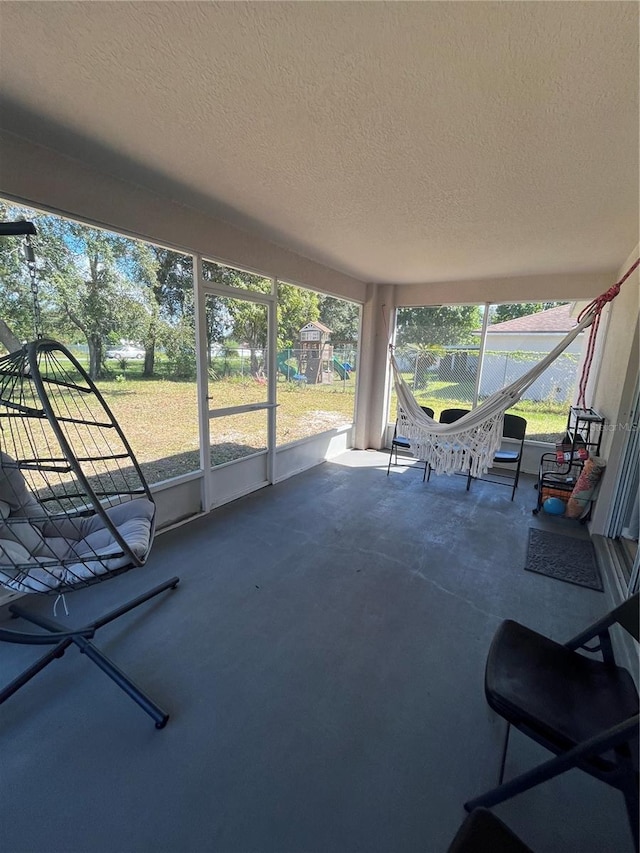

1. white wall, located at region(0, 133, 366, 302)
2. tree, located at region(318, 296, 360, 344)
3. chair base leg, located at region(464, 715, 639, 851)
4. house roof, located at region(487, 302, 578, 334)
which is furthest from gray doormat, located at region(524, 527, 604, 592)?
white wall, located at region(0, 133, 366, 302)

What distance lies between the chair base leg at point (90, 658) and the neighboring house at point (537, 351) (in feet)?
14.4

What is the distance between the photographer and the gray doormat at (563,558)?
7.43 feet

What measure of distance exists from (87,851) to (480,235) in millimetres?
3669

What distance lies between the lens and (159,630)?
5.66 feet

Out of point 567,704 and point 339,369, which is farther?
point 339,369

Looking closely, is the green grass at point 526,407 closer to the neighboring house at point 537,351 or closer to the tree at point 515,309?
the neighboring house at point 537,351

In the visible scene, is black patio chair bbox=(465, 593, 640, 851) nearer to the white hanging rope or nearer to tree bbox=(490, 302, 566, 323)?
the white hanging rope

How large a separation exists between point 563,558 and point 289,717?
7.07 feet

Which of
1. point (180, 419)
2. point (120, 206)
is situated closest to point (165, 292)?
point (120, 206)

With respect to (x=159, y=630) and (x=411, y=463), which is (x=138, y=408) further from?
(x=411, y=463)

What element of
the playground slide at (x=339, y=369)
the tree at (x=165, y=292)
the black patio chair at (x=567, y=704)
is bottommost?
the black patio chair at (x=567, y=704)

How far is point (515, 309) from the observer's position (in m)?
4.22

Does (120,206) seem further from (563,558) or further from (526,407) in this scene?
(526,407)

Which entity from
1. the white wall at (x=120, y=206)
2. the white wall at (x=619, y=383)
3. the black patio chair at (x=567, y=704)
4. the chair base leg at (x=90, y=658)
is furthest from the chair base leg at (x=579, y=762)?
the white wall at (x=120, y=206)
